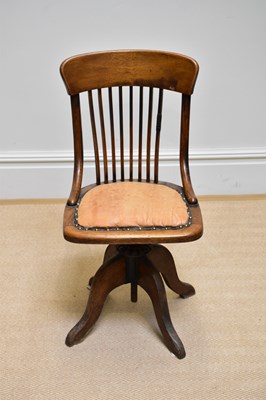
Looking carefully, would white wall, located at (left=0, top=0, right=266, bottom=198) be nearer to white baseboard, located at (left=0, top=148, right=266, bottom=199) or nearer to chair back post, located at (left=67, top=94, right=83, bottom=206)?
white baseboard, located at (left=0, top=148, right=266, bottom=199)

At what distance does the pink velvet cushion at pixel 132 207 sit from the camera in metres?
1.24

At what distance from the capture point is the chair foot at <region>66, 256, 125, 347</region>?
1426 mm

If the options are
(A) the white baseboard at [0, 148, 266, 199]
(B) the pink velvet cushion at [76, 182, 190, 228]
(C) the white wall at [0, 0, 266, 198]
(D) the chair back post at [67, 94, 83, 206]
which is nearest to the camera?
(B) the pink velvet cushion at [76, 182, 190, 228]

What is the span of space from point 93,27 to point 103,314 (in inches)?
49.6

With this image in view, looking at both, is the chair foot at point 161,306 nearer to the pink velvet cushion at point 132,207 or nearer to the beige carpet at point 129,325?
the beige carpet at point 129,325

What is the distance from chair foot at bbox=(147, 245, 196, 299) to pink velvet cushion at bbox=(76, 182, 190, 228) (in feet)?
0.66

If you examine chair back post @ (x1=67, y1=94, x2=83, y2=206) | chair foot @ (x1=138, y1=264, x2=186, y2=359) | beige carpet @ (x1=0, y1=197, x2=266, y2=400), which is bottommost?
beige carpet @ (x1=0, y1=197, x2=266, y2=400)

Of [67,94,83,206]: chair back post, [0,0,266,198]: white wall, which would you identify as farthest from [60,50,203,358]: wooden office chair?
[0,0,266,198]: white wall

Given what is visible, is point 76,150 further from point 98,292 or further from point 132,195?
point 98,292

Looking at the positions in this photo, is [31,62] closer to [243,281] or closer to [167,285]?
[167,285]

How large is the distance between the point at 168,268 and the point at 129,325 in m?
0.25

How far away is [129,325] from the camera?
5.10 ft

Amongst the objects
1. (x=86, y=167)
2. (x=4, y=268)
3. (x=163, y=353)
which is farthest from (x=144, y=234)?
(x=86, y=167)

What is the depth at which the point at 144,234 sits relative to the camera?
1204 millimetres
